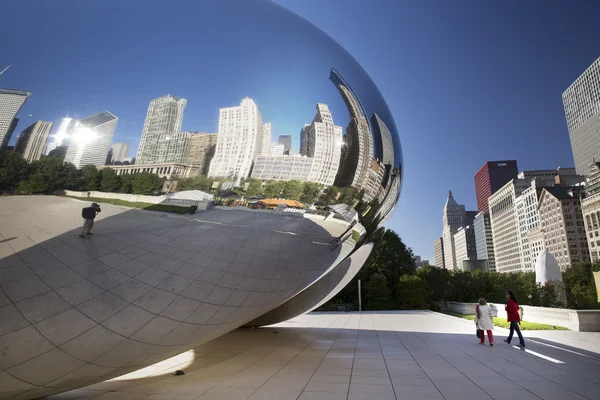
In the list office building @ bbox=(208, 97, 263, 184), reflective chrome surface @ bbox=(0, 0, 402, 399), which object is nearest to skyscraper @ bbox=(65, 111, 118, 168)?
reflective chrome surface @ bbox=(0, 0, 402, 399)

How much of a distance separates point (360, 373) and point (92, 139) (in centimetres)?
524

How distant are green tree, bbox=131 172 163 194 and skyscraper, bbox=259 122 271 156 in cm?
87

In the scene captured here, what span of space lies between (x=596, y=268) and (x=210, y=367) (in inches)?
3233

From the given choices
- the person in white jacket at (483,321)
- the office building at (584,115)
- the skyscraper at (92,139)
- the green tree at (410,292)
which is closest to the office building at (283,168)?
the skyscraper at (92,139)

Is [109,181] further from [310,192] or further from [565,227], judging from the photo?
[565,227]

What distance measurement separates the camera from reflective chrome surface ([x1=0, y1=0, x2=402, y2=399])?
2.62 metres

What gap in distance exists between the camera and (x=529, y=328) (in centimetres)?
1413

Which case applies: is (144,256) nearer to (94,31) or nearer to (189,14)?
(94,31)

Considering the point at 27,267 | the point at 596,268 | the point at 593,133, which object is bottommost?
the point at 27,267

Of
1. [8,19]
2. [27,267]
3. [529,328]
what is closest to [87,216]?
[27,267]

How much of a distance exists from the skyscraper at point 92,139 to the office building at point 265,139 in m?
1.14

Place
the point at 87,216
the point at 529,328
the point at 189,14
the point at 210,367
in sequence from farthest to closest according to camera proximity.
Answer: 1. the point at 529,328
2. the point at 210,367
3. the point at 189,14
4. the point at 87,216

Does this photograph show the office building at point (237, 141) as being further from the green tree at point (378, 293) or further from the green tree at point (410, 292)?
the green tree at point (410, 292)

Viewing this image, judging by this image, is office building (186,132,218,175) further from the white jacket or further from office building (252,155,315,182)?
the white jacket
